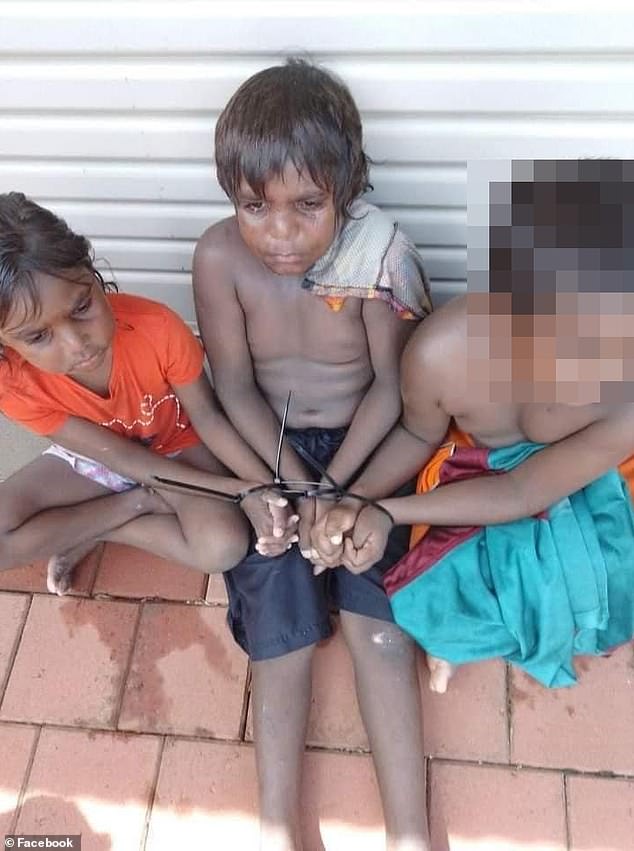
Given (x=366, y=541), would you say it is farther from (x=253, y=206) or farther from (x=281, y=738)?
(x=253, y=206)

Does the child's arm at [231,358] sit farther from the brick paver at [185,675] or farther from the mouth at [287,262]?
the brick paver at [185,675]

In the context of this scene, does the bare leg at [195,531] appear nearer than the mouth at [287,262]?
No

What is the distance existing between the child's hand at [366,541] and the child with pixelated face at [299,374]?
0.09 m

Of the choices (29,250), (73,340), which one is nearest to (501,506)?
(73,340)

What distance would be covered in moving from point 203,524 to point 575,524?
0.75 m

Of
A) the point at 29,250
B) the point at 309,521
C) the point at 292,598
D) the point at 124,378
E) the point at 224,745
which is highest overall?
the point at 29,250

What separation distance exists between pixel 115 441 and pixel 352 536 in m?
0.54

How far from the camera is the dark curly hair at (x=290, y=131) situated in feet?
4.10

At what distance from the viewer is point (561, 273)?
3.84ft

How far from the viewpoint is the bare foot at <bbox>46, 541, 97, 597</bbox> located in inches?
70.5

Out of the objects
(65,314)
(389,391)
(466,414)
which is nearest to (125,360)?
(65,314)

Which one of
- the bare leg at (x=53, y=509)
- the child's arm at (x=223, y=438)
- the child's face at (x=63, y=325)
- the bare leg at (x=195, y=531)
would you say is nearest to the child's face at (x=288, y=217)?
the child's face at (x=63, y=325)

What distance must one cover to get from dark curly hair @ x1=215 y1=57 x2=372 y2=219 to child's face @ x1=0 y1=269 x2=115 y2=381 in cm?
31

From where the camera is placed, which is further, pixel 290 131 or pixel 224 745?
pixel 224 745
